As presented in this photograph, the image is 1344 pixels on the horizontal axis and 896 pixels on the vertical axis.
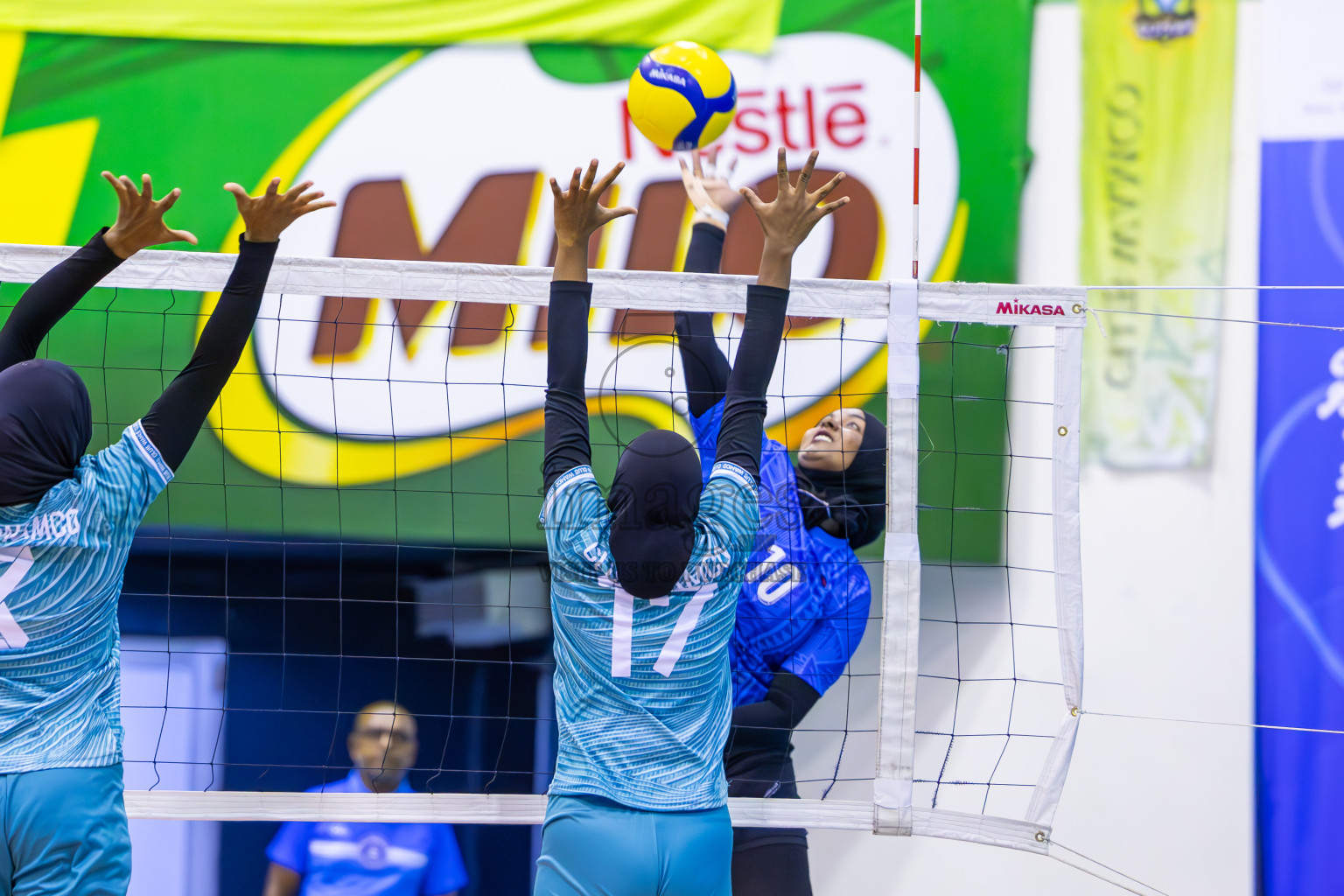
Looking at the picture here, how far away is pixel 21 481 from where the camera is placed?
2111 mm

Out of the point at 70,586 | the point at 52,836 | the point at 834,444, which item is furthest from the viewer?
the point at 834,444

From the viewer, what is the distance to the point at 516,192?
15.5 feet

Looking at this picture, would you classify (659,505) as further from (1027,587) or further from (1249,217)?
(1249,217)

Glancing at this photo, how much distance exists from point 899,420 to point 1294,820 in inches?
118

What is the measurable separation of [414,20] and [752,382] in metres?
3.24

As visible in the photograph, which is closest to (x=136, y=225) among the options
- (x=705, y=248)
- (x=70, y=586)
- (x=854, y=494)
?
(x=70, y=586)

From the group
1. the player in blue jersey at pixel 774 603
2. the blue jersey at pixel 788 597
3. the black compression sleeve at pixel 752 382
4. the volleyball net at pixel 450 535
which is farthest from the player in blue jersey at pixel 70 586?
the volleyball net at pixel 450 535

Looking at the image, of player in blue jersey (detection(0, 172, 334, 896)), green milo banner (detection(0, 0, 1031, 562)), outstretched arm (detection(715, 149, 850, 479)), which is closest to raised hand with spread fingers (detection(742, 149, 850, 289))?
outstretched arm (detection(715, 149, 850, 479))

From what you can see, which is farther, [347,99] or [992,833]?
[347,99]

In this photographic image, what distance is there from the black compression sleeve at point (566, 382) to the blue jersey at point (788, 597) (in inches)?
40.4

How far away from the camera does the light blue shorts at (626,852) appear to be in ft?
6.79

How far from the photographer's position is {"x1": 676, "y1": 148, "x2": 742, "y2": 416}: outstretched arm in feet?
10.9

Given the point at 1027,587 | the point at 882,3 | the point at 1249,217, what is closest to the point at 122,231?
the point at 882,3

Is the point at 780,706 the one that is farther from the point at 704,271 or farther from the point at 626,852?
the point at 704,271
